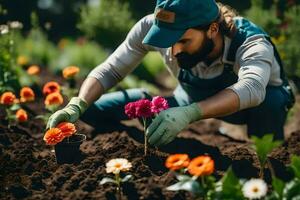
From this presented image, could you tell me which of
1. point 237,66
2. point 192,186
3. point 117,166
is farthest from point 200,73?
point 192,186

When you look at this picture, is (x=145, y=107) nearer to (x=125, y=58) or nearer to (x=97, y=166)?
(x=97, y=166)

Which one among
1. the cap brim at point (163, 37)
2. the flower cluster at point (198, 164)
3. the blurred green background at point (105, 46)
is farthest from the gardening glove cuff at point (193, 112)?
the blurred green background at point (105, 46)

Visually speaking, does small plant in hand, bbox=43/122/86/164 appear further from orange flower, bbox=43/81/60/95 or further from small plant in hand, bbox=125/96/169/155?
orange flower, bbox=43/81/60/95

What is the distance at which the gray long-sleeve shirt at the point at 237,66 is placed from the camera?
3029 mm

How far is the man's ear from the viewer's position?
3.24 metres

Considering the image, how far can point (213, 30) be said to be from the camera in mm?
3262

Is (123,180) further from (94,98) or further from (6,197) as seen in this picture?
(94,98)

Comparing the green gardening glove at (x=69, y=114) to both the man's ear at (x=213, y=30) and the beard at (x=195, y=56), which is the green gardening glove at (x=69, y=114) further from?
the man's ear at (x=213, y=30)

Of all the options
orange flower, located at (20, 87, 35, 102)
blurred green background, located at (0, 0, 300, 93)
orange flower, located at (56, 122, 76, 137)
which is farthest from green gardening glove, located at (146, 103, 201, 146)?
blurred green background, located at (0, 0, 300, 93)

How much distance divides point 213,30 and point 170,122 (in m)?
0.72

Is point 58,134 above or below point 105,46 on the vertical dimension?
above

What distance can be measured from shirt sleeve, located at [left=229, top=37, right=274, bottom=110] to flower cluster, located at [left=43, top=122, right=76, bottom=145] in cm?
87

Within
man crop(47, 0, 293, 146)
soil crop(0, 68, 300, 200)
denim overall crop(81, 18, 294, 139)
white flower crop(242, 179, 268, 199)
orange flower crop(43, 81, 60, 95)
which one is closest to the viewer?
white flower crop(242, 179, 268, 199)

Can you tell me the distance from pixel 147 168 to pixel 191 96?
1.13 meters
